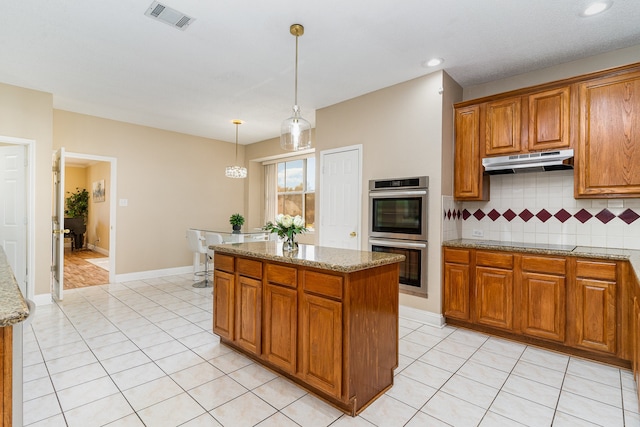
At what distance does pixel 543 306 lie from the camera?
2.83 metres

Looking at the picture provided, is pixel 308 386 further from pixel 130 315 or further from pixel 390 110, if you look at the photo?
pixel 390 110

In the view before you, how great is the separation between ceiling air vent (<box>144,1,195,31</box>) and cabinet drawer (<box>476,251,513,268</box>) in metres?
3.39

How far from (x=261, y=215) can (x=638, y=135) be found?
628cm

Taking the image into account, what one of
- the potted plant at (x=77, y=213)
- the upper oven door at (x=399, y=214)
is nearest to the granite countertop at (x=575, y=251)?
A: the upper oven door at (x=399, y=214)

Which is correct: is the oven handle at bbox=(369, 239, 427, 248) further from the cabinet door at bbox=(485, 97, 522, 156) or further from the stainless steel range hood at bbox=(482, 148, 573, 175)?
the cabinet door at bbox=(485, 97, 522, 156)

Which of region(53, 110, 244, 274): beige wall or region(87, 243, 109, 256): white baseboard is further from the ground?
region(53, 110, 244, 274): beige wall

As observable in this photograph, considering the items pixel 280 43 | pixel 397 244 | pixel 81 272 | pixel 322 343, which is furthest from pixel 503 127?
pixel 81 272

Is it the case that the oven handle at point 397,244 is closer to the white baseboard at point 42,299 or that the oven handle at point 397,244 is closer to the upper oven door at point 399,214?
the upper oven door at point 399,214

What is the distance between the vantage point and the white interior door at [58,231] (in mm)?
4203

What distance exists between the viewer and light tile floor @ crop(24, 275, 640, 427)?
1.91 meters

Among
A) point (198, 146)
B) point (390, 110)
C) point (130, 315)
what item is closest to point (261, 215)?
point (198, 146)

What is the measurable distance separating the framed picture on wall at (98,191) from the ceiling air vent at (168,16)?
7356 mm

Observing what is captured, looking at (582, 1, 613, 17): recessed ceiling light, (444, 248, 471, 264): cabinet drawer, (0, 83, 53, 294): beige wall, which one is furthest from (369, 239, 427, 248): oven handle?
(0, 83, 53, 294): beige wall

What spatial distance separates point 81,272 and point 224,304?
5133 mm
